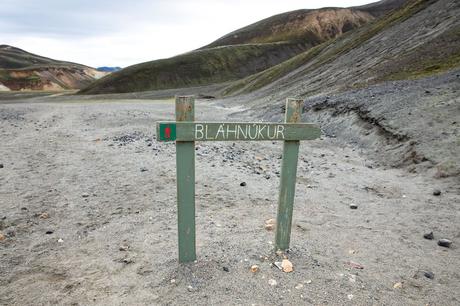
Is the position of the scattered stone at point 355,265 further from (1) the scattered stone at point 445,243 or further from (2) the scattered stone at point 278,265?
(1) the scattered stone at point 445,243

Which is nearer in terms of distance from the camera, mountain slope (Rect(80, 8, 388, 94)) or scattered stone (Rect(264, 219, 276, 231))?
scattered stone (Rect(264, 219, 276, 231))

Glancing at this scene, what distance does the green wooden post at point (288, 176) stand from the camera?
15.6 ft

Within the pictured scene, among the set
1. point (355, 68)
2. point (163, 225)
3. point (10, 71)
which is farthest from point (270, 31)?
point (163, 225)

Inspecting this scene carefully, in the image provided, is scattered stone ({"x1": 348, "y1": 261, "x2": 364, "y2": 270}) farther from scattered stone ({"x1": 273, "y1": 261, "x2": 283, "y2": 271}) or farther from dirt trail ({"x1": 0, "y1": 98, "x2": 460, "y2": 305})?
scattered stone ({"x1": 273, "y1": 261, "x2": 283, "y2": 271})

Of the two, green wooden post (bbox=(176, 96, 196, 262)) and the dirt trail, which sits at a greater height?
green wooden post (bbox=(176, 96, 196, 262))

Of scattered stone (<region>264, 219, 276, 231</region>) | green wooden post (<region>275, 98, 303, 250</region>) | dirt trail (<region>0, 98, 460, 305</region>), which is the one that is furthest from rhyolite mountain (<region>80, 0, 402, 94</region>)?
green wooden post (<region>275, 98, 303, 250</region>)

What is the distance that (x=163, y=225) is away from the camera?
253 inches

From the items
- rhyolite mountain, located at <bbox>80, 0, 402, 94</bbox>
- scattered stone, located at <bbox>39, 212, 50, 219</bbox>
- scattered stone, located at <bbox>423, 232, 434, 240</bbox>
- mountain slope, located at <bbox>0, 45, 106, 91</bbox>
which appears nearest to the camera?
scattered stone, located at <bbox>423, 232, 434, 240</bbox>

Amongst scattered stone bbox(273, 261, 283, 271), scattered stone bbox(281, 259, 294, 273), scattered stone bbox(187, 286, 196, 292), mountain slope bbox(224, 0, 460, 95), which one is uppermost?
mountain slope bbox(224, 0, 460, 95)

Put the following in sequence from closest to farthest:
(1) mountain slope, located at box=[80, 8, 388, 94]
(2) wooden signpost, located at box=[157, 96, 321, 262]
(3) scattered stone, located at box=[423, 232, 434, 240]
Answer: (2) wooden signpost, located at box=[157, 96, 321, 262] → (3) scattered stone, located at box=[423, 232, 434, 240] → (1) mountain slope, located at box=[80, 8, 388, 94]

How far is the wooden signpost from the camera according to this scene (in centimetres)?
421

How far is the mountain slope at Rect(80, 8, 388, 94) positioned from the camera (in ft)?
399

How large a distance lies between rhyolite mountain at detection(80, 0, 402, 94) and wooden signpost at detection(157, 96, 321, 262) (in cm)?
9645

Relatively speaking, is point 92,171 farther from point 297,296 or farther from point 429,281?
point 429,281
